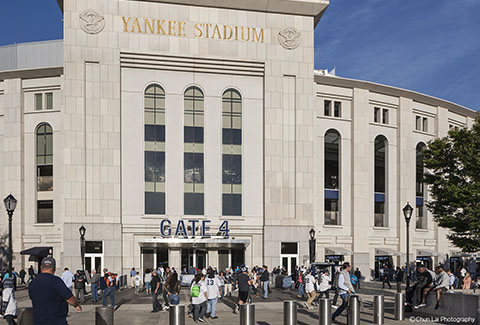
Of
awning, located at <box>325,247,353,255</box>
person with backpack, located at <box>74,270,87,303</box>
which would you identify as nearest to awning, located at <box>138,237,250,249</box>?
awning, located at <box>325,247,353,255</box>

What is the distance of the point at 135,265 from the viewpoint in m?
39.3

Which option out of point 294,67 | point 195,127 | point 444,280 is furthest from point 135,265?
point 444,280

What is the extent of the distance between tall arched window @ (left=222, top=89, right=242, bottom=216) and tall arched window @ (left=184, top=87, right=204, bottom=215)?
195 cm

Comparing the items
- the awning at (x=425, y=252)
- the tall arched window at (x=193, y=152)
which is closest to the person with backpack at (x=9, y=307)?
the tall arched window at (x=193, y=152)

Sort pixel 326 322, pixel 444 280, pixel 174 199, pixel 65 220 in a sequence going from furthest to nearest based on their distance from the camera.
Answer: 1. pixel 174 199
2. pixel 65 220
3. pixel 444 280
4. pixel 326 322

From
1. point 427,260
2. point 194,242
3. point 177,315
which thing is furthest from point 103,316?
point 427,260

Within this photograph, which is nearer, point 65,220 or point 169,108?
point 65,220

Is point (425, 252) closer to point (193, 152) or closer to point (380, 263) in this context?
point (380, 263)

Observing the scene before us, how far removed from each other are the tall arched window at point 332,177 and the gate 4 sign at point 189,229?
11.0 meters

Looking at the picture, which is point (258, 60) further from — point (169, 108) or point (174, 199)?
point (174, 199)

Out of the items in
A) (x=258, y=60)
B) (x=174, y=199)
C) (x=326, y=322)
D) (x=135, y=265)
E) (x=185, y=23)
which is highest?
(x=185, y=23)

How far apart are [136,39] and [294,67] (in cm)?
1358

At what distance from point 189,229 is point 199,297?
73.3 ft

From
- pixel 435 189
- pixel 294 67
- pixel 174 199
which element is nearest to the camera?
pixel 435 189
